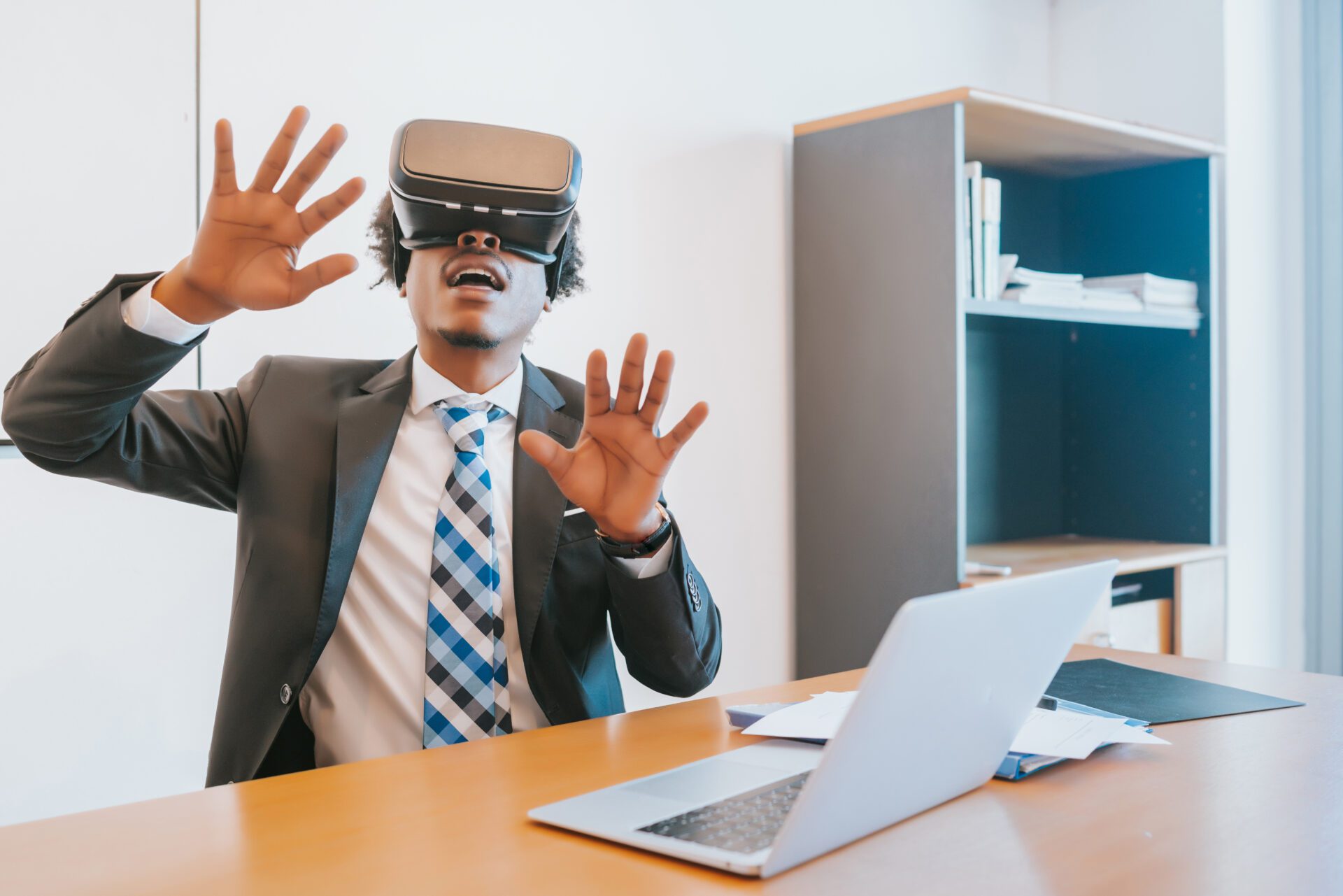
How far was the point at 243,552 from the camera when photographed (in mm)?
1456

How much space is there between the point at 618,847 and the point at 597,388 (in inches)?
20.0

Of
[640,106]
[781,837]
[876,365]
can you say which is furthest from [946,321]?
[781,837]

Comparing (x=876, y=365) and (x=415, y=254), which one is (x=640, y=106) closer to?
(x=876, y=365)

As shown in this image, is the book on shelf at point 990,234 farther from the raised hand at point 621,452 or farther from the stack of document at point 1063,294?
the raised hand at point 621,452

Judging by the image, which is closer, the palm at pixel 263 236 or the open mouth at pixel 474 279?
the palm at pixel 263 236

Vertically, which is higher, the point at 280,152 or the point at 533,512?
the point at 280,152

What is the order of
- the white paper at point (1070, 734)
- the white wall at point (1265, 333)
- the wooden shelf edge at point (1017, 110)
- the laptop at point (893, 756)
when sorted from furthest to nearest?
1. the white wall at point (1265, 333)
2. the wooden shelf edge at point (1017, 110)
3. the white paper at point (1070, 734)
4. the laptop at point (893, 756)

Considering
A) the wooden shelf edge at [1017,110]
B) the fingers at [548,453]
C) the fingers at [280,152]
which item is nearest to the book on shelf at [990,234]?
the wooden shelf edge at [1017,110]

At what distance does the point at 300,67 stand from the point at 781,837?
1.72 m

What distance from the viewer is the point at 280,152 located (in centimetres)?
119

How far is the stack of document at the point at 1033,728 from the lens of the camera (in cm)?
103

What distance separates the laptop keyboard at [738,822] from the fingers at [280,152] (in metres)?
0.75

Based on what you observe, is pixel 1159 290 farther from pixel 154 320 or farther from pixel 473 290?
pixel 154 320

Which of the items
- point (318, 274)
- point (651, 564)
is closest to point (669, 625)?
point (651, 564)
